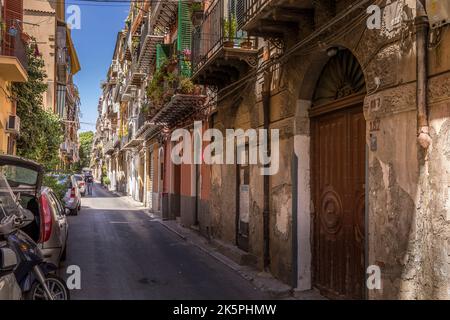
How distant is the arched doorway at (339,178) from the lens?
664 centimetres

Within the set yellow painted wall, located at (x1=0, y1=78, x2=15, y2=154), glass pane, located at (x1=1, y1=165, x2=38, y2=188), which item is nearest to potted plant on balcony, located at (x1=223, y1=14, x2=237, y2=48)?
glass pane, located at (x1=1, y1=165, x2=38, y2=188)

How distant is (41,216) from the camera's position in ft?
25.5

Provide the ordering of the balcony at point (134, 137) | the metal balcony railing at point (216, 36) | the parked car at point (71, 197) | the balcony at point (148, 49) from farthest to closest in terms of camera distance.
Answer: the balcony at point (134, 137) → the balcony at point (148, 49) → the parked car at point (71, 197) → the metal balcony railing at point (216, 36)

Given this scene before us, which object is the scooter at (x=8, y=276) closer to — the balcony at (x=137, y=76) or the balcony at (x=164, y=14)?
the balcony at (x=164, y=14)

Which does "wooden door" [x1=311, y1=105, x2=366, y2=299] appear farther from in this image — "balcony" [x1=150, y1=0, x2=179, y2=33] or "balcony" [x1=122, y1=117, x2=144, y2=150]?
"balcony" [x1=122, y1=117, x2=144, y2=150]

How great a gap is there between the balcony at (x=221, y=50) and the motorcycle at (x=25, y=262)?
567 cm

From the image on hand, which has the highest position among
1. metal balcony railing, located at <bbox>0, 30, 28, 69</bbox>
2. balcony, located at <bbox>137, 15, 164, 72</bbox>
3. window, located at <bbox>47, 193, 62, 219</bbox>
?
balcony, located at <bbox>137, 15, 164, 72</bbox>

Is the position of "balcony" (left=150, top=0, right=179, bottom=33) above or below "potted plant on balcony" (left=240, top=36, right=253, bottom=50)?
above

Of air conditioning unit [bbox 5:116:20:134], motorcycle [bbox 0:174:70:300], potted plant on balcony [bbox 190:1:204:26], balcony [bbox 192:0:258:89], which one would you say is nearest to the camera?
motorcycle [bbox 0:174:70:300]

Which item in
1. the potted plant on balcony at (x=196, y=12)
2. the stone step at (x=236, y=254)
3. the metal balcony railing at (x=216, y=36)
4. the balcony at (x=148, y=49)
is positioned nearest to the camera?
the stone step at (x=236, y=254)

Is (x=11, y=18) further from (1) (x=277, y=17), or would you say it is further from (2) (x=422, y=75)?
(2) (x=422, y=75)

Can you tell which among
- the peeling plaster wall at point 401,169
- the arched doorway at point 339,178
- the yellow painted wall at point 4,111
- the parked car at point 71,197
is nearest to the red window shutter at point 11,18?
the yellow painted wall at point 4,111

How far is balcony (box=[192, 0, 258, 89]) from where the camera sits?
33.7ft

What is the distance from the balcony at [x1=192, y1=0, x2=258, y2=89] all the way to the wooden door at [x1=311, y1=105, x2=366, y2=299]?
2.95 m
